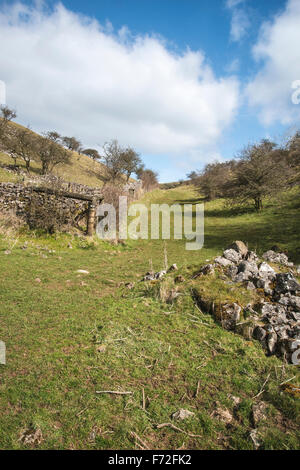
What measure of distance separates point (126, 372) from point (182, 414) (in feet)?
3.59

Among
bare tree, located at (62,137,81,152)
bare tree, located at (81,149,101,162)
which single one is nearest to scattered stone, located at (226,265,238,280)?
bare tree, located at (62,137,81,152)

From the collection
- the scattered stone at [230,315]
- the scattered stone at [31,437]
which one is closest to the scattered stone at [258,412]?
the scattered stone at [230,315]

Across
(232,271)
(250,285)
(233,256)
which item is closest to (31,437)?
(250,285)

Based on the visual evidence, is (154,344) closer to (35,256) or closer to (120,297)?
(120,297)

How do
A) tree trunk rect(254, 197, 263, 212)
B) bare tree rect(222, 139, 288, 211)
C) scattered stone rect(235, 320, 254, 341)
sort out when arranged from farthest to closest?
tree trunk rect(254, 197, 263, 212), bare tree rect(222, 139, 288, 211), scattered stone rect(235, 320, 254, 341)

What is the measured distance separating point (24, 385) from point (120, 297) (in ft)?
10.5

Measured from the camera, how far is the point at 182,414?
2.98 metres

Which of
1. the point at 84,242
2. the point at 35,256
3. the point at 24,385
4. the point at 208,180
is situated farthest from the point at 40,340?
the point at 208,180

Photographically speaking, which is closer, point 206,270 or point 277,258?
point 206,270

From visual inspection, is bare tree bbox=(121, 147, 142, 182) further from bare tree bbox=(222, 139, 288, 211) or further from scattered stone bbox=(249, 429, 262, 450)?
scattered stone bbox=(249, 429, 262, 450)

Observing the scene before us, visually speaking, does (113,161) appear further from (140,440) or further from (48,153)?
(140,440)

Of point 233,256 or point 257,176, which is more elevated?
point 257,176

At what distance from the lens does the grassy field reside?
2752mm

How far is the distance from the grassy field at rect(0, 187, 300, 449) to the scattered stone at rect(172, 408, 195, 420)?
0.06m
